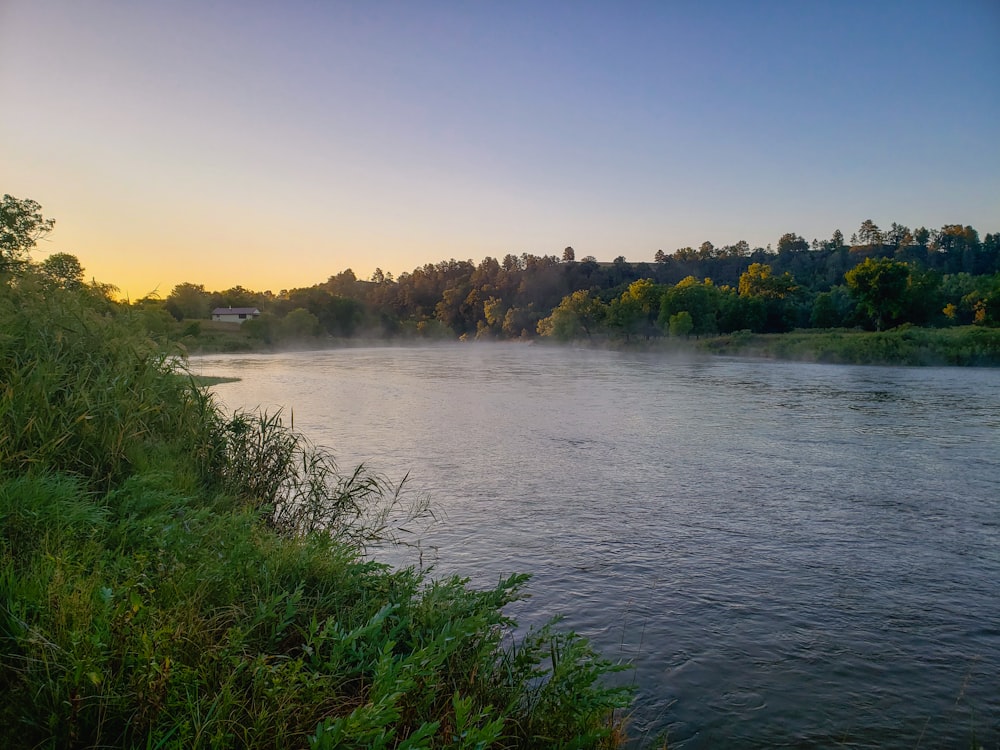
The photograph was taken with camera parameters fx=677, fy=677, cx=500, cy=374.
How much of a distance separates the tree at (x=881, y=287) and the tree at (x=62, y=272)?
8284 centimetres

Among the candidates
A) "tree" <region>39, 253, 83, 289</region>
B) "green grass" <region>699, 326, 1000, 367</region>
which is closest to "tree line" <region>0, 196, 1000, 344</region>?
"tree" <region>39, 253, 83, 289</region>

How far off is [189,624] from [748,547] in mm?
8902

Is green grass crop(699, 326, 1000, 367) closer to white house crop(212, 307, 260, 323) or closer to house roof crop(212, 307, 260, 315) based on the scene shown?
white house crop(212, 307, 260, 323)

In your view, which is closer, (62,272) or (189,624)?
(189,624)

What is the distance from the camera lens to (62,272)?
32.7 ft

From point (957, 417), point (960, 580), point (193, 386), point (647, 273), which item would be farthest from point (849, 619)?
point (647, 273)

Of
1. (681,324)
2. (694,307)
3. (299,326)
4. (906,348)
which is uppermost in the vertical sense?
(694,307)

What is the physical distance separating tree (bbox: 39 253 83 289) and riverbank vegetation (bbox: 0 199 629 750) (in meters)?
0.84

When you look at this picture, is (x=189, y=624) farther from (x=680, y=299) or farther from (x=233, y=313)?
(x=233, y=313)

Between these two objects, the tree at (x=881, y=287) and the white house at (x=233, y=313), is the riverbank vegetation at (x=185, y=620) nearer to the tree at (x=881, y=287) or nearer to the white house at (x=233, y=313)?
the tree at (x=881, y=287)

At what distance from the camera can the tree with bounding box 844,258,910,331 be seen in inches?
3004

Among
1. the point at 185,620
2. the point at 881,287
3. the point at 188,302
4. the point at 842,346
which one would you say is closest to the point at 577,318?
the point at 881,287

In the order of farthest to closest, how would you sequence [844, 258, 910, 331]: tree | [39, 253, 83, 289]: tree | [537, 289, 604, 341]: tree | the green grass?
1. [537, 289, 604, 341]: tree
2. [844, 258, 910, 331]: tree
3. the green grass
4. [39, 253, 83, 289]: tree

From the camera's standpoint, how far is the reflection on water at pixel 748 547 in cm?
631
